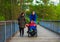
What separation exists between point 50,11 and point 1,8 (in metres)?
63.0

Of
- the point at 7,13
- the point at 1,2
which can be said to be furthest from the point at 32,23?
the point at 1,2

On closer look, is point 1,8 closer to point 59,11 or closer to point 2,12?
point 2,12

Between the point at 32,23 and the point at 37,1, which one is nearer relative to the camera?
the point at 32,23

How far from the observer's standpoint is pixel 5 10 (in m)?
47.1

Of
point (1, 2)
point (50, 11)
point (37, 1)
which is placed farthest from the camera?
point (37, 1)

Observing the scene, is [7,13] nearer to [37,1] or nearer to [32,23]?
[32,23]

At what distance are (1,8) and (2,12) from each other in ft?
2.48

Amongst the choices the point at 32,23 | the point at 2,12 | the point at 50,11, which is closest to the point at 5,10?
the point at 2,12

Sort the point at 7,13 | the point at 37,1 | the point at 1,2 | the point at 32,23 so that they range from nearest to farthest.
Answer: the point at 32,23, the point at 7,13, the point at 1,2, the point at 37,1

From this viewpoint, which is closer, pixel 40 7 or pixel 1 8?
pixel 1 8

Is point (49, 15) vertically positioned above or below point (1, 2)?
below

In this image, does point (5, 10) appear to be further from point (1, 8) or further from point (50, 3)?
point (50, 3)

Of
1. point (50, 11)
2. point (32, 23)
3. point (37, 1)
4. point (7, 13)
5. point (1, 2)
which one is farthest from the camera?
point (37, 1)

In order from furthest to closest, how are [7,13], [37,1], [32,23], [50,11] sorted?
[37,1] → [50,11] → [7,13] → [32,23]
